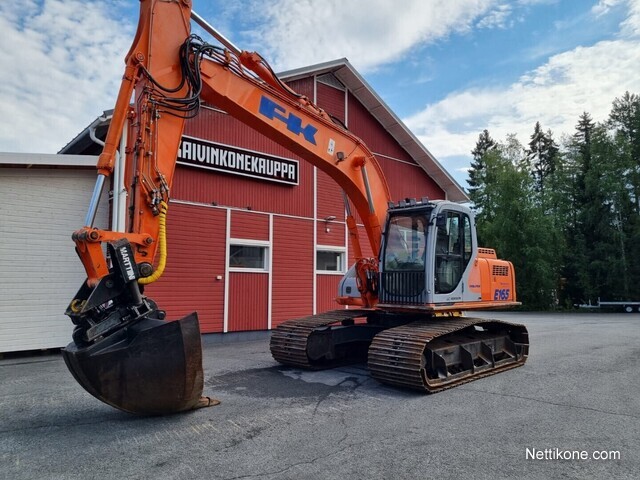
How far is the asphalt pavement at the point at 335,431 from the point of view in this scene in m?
4.01

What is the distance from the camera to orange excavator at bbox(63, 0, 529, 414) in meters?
4.74

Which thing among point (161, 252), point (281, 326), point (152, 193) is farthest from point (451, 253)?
point (152, 193)

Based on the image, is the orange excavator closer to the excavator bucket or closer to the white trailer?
the excavator bucket

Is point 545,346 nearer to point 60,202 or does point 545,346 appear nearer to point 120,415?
point 120,415

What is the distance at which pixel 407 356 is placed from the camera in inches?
256

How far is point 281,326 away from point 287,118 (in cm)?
375

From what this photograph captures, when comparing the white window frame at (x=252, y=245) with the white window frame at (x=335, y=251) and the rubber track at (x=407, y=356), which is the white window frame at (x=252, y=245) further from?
the rubber track at (x=407, y=356)

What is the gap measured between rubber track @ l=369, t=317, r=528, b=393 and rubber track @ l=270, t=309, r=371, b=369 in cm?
140

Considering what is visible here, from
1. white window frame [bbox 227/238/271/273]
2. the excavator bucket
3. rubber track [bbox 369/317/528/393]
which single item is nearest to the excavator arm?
the excavator bucket

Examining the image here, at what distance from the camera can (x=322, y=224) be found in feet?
46.9


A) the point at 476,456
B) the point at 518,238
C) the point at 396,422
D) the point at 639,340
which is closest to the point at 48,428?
the point at 396,422

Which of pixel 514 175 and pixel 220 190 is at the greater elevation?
pixel 514 175

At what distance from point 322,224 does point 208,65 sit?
842 cm

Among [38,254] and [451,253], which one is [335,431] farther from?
[38,254]
